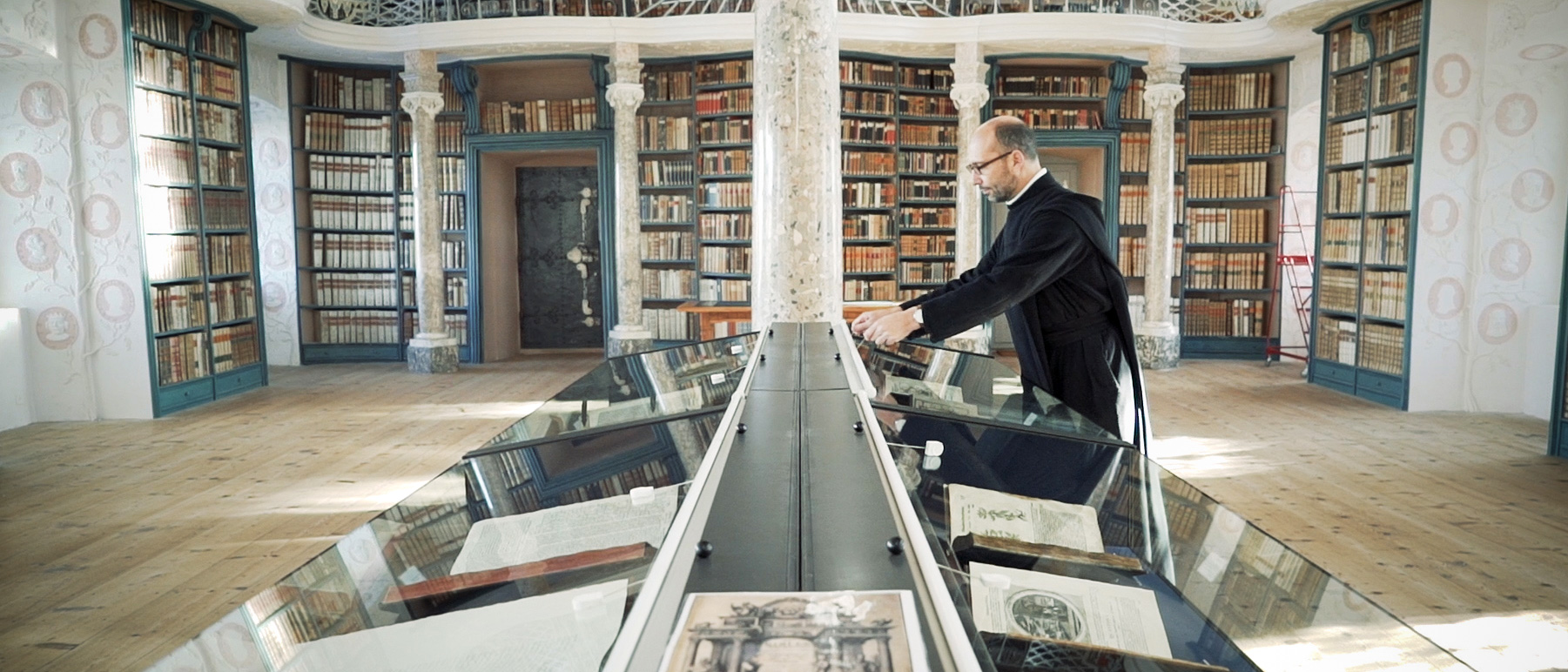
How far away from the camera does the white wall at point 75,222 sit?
604 centimetres

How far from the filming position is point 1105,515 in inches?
49.1

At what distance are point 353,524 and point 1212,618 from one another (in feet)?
12.2

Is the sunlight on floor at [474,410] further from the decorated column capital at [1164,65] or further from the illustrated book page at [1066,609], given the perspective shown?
the decorated column capital at [1164,65]

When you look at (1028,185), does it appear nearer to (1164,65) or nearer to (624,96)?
(624,96)

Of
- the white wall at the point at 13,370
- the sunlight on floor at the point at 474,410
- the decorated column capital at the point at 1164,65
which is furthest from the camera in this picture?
the decorated column capital at the point at 1164,65

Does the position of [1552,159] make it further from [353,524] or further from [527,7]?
[527,7]

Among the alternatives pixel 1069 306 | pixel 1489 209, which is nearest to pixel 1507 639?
pixel 1069 306

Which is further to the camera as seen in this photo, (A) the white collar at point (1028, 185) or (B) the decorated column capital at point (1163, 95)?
(B) the decorated column capital at point (1163, 95)

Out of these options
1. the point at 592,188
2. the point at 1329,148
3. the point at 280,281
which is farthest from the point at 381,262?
the point at 1329,148

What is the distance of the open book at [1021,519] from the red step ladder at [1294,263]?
334 inches

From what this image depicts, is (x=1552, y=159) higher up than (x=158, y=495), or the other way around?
(x=1552, y=159)

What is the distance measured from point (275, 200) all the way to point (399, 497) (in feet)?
19.0

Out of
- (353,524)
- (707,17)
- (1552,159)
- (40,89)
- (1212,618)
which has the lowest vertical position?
(353,524)

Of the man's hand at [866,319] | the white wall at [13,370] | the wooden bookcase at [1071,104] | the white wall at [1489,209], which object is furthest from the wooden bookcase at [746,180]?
the man's hand at [866,319]
